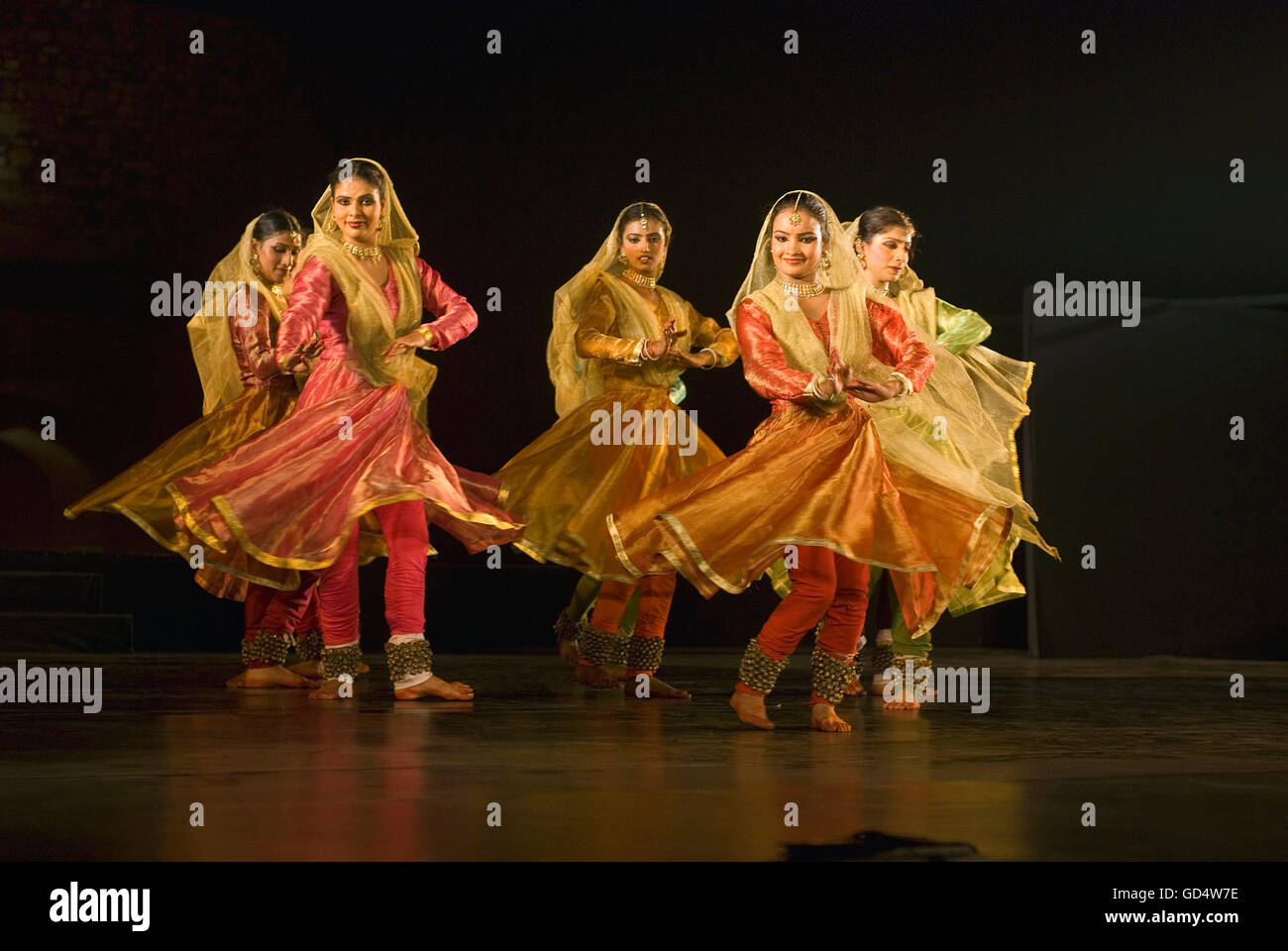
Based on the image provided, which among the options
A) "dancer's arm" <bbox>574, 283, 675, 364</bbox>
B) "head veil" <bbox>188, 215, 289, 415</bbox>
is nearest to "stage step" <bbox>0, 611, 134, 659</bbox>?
"head veil" <bbox>188, 215, 289, 415</bbox>

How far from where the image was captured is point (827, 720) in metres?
4.25

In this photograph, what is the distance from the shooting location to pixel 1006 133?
760cm

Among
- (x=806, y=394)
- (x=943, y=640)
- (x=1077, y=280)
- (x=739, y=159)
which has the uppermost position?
(x=739, y=159)

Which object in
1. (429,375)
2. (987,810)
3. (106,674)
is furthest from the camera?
(106,674)

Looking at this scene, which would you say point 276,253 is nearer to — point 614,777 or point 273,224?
point 273,224

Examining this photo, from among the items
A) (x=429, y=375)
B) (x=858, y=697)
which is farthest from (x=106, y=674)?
(x=858, y=697)

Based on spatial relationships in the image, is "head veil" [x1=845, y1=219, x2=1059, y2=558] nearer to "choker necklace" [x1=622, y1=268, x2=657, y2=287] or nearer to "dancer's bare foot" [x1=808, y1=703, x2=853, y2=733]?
"choker necklace" [x1=622, y1=268, x2=657, y2=287]

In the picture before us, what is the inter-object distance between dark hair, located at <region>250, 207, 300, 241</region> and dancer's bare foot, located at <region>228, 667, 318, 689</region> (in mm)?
1456

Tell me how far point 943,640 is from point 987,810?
17.9ft

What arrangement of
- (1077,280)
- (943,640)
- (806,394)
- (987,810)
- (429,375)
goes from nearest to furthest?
(987,810)
(806,394)
(429,375)
(1077,280)
(943,640)

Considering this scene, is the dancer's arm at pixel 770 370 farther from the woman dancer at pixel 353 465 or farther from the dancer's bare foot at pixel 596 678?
the dancer's bare foot at pixel 596 678

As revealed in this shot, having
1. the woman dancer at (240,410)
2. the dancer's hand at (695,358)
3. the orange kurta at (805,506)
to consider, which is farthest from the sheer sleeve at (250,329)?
the orange kurta at (805,506)

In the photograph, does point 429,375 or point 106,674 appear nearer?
point 429,375
